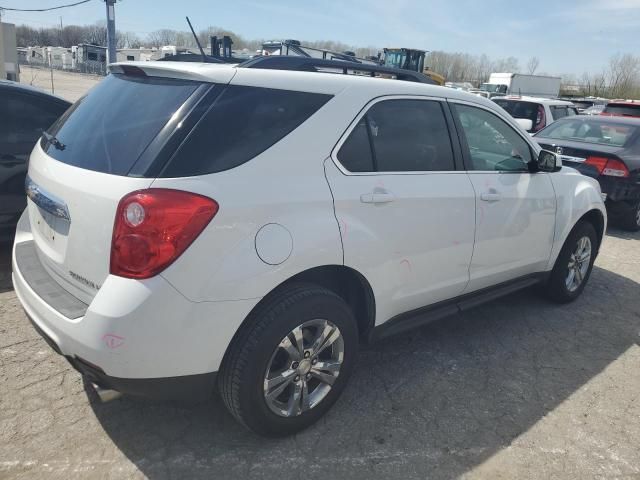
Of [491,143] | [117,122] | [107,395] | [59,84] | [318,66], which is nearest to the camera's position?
[117,122]

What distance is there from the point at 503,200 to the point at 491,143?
1.44ft

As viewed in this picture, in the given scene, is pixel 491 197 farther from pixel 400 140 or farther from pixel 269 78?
pixel 269 78

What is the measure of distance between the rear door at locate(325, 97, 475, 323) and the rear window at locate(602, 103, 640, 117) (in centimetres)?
1091

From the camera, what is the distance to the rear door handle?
8.91ft

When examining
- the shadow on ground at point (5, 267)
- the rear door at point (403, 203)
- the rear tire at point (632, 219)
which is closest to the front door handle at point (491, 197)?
the rear door at point (403, 203)

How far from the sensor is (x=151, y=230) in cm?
210

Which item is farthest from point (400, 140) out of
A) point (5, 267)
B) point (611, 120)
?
point (611, 120)

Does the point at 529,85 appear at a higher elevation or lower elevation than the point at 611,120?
higher

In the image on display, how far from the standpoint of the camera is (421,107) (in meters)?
3.22

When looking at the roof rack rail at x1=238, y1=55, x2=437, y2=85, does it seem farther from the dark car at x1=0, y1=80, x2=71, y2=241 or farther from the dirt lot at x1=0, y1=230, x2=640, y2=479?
the dark car at x1=0, y1=80, x2=71, y2=241

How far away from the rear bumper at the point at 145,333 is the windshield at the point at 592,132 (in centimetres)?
734

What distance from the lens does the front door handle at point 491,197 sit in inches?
134

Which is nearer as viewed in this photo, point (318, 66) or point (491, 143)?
point (318, 66)

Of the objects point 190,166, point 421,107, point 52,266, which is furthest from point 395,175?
point 52,266
